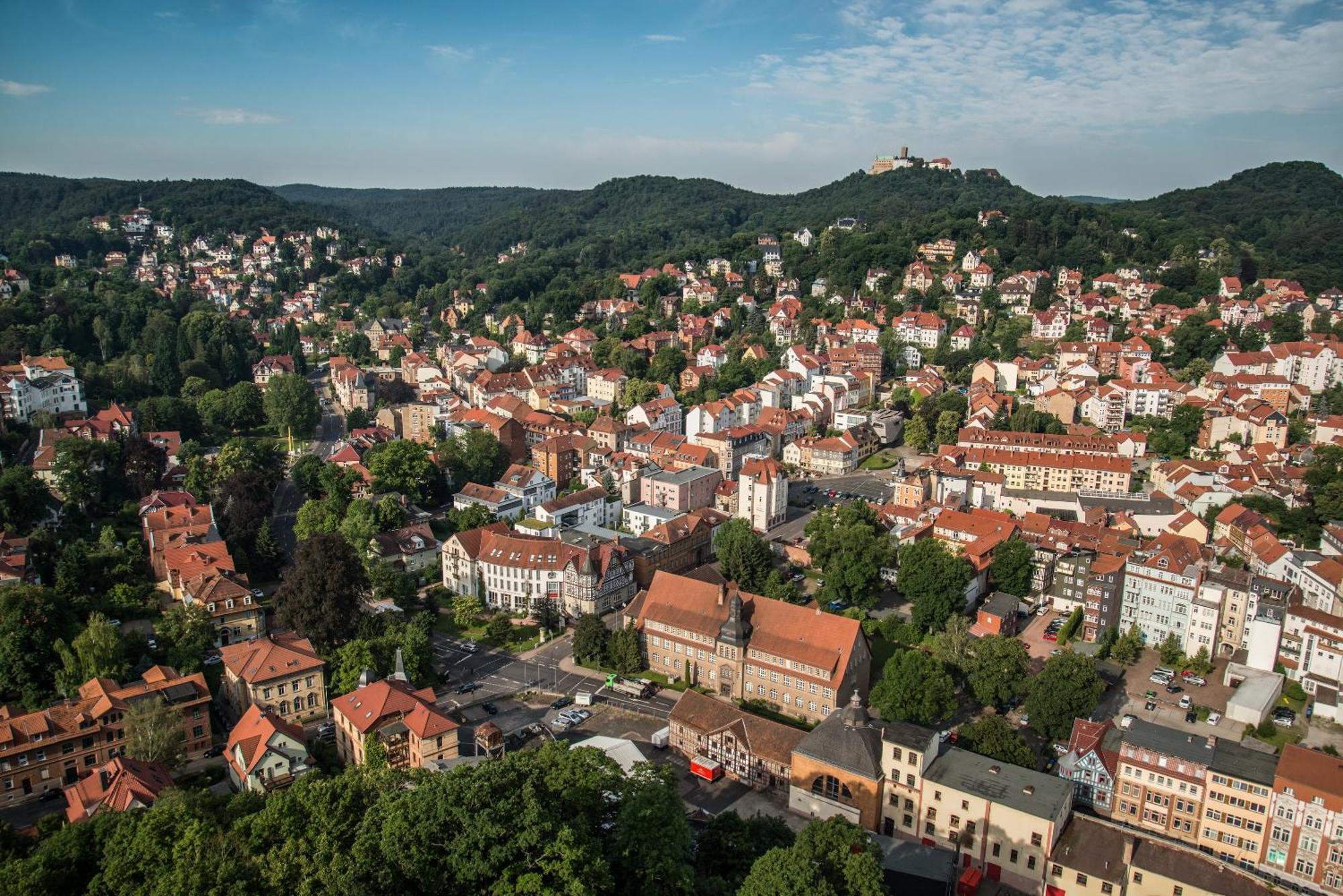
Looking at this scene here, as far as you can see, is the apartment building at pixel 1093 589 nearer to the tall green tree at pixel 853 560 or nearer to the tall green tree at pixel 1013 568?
the tall green tree at pixel 1013 568

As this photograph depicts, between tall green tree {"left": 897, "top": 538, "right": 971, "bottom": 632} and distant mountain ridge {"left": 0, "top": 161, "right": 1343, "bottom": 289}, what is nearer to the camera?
tall green tree {"left": 897, "top": 538, "right": 971, "bottom": 632}

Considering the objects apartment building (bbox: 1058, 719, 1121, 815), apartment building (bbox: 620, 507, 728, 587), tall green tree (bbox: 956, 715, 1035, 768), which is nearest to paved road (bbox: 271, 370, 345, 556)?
apartment building (bbox: 620, 507, 728, 587)

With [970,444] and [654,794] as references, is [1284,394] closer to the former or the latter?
[970,444]

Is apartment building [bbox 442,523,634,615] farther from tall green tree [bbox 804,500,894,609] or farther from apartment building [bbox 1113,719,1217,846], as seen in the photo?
apartment building [bbox 1113,719,1217,846]

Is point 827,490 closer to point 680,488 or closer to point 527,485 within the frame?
point 680,488

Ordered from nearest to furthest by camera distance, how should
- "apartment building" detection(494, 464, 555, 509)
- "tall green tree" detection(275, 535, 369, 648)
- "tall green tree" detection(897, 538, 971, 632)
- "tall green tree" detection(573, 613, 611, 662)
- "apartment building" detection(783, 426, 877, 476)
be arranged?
"tall green tree" detection(275, 535, 369, 648) → "tall green tree" detection(573, 613, 611, 662) → "tall green tree" detection(897, 538, 971, 632) → "apartment building" detection(494, 464, 555, 509) → "apartment building" detection(783, 426, 877, 476)

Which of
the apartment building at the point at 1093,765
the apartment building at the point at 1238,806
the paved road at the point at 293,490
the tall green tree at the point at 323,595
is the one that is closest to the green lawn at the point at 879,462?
the apartment building at the point at 1093,765
